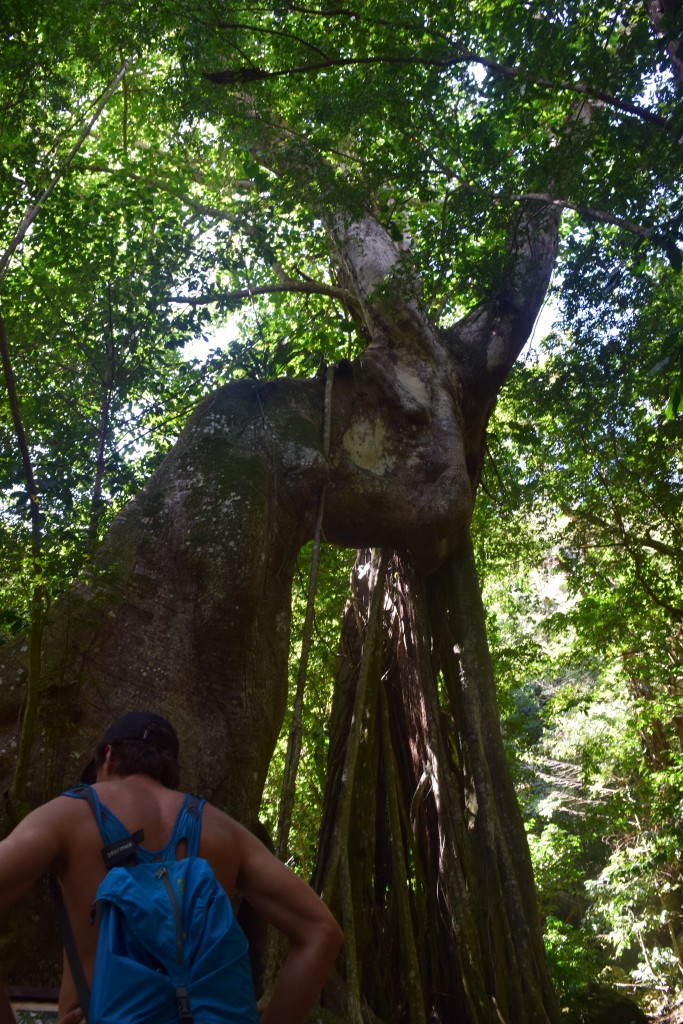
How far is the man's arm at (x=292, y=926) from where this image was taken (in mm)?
1695

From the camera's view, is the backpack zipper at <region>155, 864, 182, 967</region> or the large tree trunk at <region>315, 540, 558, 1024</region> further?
the large tree trunk at <region>315, 540, 558, 1024</region>

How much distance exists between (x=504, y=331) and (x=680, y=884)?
8549mm

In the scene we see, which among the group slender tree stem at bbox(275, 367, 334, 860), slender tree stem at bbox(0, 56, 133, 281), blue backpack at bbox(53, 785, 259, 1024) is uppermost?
slender tree stem at bbox(0, 56, 133, 281)

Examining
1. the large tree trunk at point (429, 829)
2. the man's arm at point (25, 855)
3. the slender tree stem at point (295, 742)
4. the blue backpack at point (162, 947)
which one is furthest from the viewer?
the large tree trunk at point (429, 829)

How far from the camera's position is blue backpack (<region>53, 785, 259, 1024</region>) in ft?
4.65

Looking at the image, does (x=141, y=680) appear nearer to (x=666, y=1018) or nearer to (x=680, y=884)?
(x=666, y=1018)

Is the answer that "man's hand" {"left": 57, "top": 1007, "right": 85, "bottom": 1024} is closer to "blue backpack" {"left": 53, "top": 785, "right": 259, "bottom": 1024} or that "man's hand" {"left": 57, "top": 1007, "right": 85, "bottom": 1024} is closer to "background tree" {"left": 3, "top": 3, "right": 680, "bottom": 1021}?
"blue backpack" {"left": 53, "top": 785, "right": 259, "bottom": 1024}

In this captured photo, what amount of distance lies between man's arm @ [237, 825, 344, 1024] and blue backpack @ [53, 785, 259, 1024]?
0.55ft

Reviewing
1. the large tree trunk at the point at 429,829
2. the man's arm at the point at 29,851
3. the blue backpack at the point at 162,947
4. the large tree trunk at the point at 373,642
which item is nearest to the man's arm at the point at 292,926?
the blue backpack at the point at 162,947

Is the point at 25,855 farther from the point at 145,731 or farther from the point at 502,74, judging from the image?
the point at 502,74

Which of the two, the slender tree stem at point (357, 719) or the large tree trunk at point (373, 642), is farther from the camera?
the slender tree stem at point (357, 719)

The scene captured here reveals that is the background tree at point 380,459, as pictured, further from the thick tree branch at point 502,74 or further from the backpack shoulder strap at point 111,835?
the backpack shoulder strap at point 111,835

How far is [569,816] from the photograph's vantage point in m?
15.4

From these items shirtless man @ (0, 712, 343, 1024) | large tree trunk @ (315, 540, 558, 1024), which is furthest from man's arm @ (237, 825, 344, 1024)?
large tree trunk @ (315, 540, 558, 1024)
